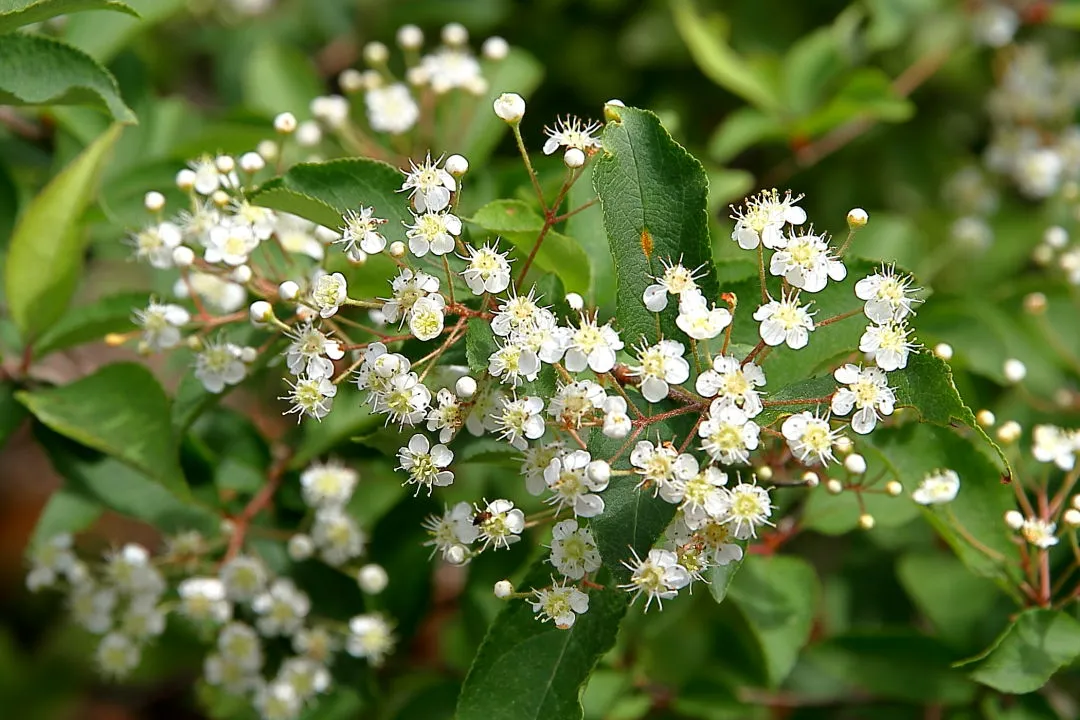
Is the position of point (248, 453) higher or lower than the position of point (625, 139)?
lower

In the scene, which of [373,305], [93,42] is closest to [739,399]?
[373,305]

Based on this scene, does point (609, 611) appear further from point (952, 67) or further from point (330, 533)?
point (952, 67)

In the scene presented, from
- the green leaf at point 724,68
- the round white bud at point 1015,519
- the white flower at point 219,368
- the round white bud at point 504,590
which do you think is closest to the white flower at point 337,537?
the white flower at point 219,368

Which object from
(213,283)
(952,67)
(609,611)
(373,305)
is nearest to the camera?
(373,305)

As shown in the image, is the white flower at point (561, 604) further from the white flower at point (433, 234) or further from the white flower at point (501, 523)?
the white flower at point (433, 234)

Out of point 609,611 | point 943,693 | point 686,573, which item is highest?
point 686,573

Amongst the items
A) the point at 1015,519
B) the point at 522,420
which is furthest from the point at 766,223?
the point at 1015,519

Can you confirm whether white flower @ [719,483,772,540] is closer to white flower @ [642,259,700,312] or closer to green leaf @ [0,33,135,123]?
white flower @ [642,259,700,312]
